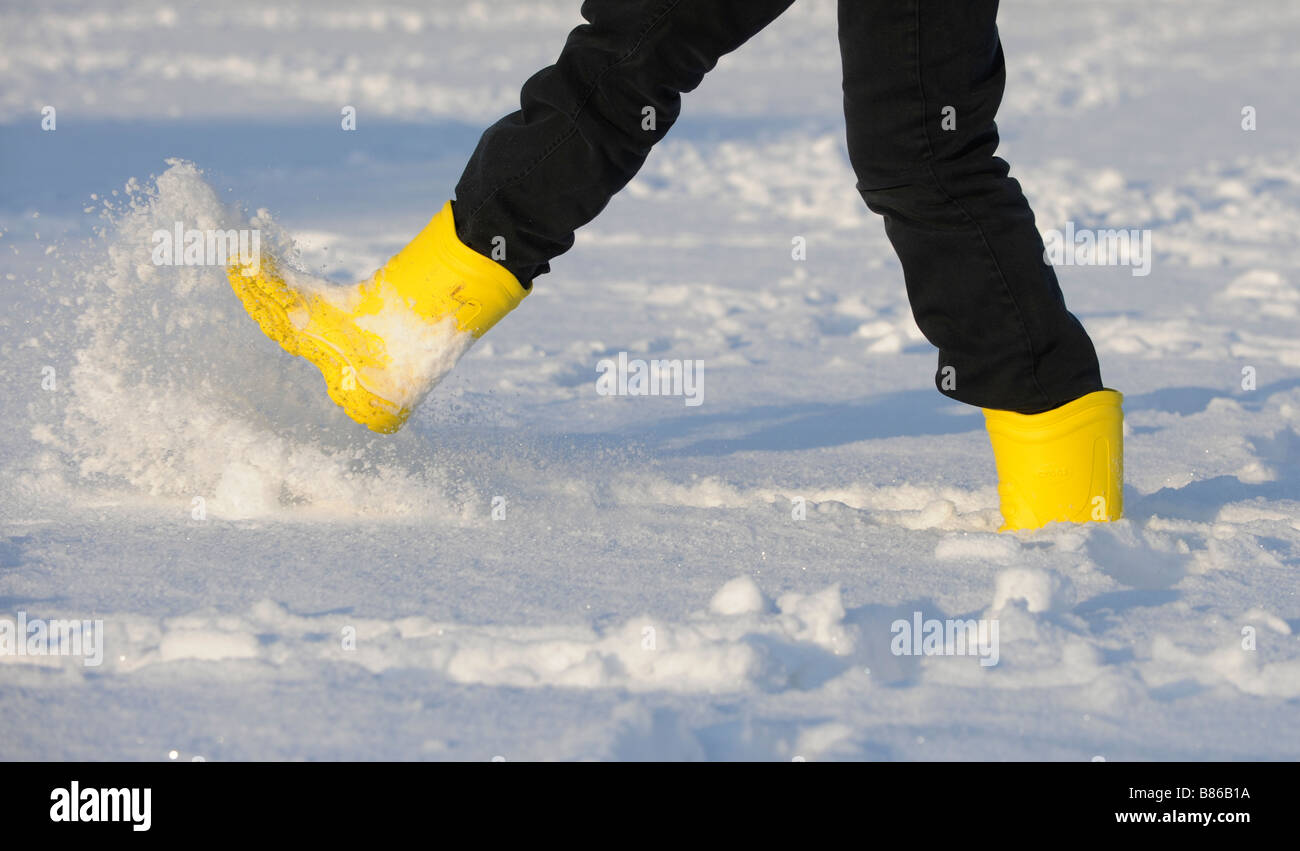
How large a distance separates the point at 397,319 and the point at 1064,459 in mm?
890

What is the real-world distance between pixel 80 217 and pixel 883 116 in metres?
3.71

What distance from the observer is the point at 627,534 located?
5.52 ft

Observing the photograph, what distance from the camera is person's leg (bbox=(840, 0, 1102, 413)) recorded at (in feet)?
4.91

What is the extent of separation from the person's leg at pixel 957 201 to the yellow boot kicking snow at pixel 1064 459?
2 centimetres

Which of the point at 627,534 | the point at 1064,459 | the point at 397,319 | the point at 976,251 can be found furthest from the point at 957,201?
the point at 397,319

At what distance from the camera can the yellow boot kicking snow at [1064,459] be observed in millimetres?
1638

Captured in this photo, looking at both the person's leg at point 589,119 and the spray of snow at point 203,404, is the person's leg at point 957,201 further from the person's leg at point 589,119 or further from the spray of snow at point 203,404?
the spray of snow at point 203,404

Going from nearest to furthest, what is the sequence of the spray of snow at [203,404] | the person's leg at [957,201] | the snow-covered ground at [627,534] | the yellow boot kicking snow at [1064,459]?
1. the snow-covered ground at [627,534]
2. the person's leg at [957,201]
3. the yellow boot kicking snow at [1064,459]
4. the spray of snow at [203,404]

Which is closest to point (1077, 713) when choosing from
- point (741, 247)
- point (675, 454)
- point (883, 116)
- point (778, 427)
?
point (883, 116)

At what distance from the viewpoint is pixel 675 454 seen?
2229mm

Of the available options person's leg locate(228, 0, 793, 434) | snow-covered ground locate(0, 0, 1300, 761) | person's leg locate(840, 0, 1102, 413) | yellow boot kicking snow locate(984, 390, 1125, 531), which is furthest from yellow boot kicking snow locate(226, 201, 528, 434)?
yellow boot kicking snow locate(984, 390, 1125, 531)

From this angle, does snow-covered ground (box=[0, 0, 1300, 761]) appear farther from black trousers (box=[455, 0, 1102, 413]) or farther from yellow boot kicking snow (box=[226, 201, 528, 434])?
black trousers (box=[455, 0, 1102, 413])

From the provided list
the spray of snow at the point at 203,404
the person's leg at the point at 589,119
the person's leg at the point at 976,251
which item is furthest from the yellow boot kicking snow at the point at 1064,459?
the spray of snow at the point at 203,404
